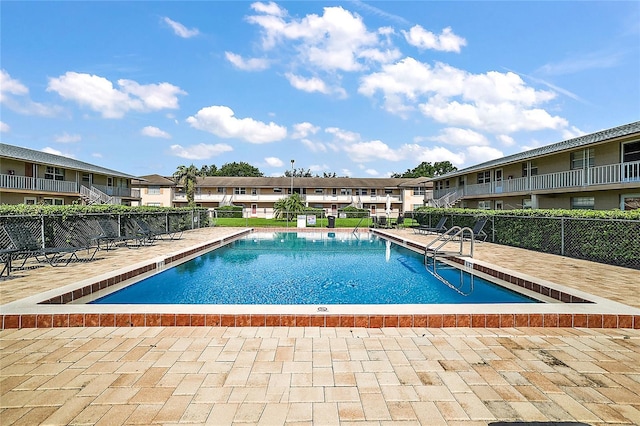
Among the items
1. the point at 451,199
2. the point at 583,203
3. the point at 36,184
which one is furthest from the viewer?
the point at 451,199

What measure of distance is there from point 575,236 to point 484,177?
19078mm

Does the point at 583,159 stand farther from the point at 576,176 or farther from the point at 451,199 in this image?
the point at 451,199

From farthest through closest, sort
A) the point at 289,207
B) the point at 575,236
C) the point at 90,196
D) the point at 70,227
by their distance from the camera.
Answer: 1. the point at 289,207
2. the point at 90,196
3. the point at 70,227
4. the point at 575,236

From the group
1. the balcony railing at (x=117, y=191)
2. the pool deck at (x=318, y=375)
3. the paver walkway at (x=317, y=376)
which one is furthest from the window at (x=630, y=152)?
the balcony railing at (x=117, y=191)

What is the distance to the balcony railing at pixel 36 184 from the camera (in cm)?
2114

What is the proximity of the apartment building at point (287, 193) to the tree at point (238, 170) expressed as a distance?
33.0 meters

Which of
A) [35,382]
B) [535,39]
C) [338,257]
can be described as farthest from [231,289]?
[535,39]

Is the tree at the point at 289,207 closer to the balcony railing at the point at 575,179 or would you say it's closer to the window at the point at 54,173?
the balcony railing at the point at 575,179

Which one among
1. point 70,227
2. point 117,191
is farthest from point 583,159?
point 117,191

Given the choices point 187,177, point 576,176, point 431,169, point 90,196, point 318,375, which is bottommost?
point 318,375

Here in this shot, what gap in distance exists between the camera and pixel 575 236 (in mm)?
11023

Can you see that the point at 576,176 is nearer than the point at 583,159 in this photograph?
Yes

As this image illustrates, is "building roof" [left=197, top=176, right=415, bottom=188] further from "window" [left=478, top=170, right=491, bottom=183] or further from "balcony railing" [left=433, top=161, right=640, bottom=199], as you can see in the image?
"balcony railing" [left=433, top=161, right=640, bottom=199]

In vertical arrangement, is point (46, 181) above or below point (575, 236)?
above
